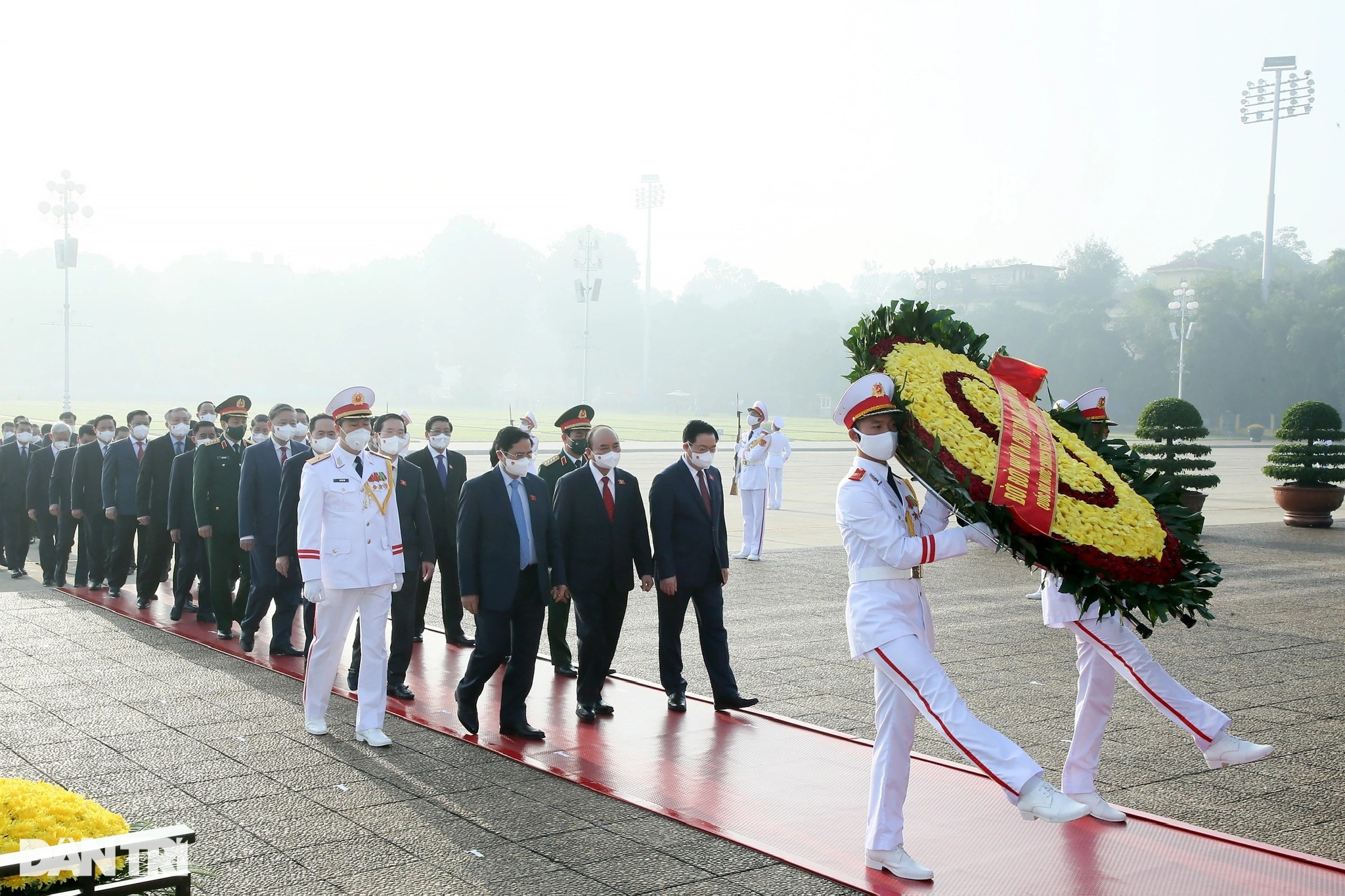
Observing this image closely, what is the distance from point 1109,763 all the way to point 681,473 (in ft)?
10.7

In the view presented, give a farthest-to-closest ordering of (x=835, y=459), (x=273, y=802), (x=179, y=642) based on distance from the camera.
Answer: (x=835, y=459), (x=179, y=642), (x=273, y=802)

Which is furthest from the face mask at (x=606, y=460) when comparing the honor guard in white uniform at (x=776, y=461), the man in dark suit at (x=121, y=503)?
the honor guard in white uniform at (x=776, y=461)

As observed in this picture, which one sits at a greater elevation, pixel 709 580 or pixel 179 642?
pixel 709 580

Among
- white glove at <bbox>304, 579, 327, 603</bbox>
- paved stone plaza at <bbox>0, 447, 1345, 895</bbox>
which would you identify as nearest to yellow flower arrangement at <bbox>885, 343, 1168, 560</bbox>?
paved stone plaza at <bbox>0, 447, 1345, 895</bbox>

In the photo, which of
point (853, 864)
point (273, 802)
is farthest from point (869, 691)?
point (273, 802)

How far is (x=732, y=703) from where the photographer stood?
7.80 m

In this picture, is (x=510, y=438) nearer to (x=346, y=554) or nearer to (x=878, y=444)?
(x=346, y=554)

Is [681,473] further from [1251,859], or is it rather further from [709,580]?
[1251,859]

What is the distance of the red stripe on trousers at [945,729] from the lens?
4.55 m

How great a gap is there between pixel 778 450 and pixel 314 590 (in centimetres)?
1535

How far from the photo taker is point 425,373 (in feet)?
346

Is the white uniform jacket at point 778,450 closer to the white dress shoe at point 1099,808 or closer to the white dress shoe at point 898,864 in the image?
the white dress shoe at point 1099,808

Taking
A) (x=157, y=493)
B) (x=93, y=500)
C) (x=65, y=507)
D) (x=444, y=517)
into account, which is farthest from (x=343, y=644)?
(x=65, y=507)

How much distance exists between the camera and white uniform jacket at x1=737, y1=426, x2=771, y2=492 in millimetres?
16391
